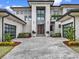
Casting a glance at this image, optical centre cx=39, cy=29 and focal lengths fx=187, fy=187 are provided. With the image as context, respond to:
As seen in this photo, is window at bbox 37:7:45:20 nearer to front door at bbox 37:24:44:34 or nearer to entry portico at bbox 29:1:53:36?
entry portico at bbox 29:1:53:36

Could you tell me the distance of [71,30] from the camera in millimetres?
19438

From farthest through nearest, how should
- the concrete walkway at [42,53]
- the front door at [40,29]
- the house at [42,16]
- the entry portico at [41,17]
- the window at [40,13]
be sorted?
1. the window at [40,13]
2. the front door at [40,29]
3. the house at [42,16]
4. the entry portico at [41,17]
5. the concrete walkway at [42,53]

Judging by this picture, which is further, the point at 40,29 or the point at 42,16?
the point at 42,16

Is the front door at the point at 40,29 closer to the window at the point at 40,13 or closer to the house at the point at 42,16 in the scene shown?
the house at the point at 42,16

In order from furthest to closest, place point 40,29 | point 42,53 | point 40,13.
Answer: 1. point 40,13
2. point 40,29
3. point 42,53

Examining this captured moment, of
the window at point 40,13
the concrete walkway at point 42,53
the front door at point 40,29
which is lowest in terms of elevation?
the concrete walkway at point 42,53

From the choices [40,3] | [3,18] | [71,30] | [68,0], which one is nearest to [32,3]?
[40,3]

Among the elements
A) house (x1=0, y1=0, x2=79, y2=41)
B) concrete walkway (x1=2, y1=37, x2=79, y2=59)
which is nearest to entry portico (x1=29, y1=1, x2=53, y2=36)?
house (x1=0, y1=0, x2=79, y2=41)

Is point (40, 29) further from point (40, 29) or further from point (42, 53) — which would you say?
point (42, 53)

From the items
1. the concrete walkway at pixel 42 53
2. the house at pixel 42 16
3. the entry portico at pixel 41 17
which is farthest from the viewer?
the house at pixel 42 16

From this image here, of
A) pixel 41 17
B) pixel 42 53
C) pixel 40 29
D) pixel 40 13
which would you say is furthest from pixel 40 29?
pixel 42 53

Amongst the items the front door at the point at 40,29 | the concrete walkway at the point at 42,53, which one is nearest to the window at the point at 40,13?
the front door at the point at 40,29

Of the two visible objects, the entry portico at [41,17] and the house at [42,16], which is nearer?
the entry portico at [41,17]

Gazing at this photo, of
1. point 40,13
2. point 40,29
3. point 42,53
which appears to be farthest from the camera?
point 40,13
